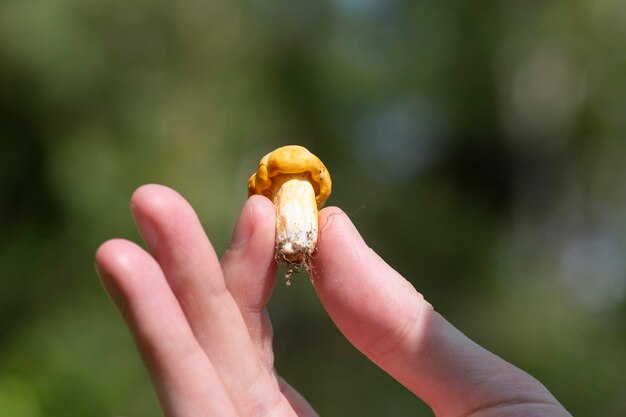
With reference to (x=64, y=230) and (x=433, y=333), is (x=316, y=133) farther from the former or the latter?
(x=433, y=333)

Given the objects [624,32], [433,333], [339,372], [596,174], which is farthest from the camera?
[596,174]

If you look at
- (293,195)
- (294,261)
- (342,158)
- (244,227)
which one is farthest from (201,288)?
(342,158)

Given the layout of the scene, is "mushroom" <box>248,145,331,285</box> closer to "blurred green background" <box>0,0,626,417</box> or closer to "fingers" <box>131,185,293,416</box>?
"fingers" <box>131,185,293,416</box>

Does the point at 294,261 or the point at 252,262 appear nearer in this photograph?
the point at 252,262

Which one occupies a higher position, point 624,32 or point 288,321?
point 624,32

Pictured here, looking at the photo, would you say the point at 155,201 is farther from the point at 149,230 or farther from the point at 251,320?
the point at 251,320

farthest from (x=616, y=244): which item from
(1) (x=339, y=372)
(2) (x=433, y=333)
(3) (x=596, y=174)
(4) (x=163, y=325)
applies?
(4) (x=163, y=325)
